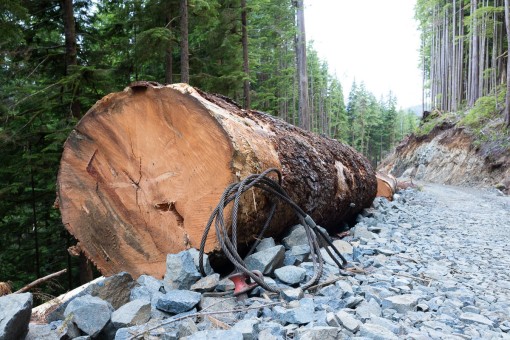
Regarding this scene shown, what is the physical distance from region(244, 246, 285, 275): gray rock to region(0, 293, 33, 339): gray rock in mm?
1292

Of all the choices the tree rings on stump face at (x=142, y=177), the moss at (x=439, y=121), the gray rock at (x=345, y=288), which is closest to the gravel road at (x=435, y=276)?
the gray rock at (x=345, y=288)

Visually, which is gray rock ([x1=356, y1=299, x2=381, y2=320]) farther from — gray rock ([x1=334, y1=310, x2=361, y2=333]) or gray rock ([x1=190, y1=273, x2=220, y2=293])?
gray rock ([x1=190, y1=273, x2=220, y2=293])

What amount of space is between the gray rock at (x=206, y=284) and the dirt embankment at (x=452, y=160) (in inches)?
500

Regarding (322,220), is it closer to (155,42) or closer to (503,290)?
(503,290)

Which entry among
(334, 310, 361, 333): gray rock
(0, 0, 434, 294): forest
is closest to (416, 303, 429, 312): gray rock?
(334, 310, 361, 333): gray rock

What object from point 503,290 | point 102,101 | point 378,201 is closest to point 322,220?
point 503,290

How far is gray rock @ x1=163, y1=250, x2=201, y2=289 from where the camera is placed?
7.25 feet

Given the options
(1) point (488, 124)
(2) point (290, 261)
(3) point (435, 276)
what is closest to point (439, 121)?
(1) point (488, 124)

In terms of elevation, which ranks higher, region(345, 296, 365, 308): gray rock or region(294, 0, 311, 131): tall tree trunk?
region(294, 0, 311, 131): tall tree trunk

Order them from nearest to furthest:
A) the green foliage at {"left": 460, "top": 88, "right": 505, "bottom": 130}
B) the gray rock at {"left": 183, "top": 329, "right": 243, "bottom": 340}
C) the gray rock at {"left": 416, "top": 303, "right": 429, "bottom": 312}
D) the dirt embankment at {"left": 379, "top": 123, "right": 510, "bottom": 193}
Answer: the gray rock at {"left": 183, "top": 329, "right": 243, "bottom": 340}
the gray rock at {"left": 416, "top": 303, "right": 429, "bottom": 312}
the dirt embankment at {"left": 379, "top": 123, "right": 510, "bottom": 193}
the green foliage at {"left": 460, "top": 88, "right": 505, "bottom": 130}

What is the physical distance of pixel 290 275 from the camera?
2.30 metres

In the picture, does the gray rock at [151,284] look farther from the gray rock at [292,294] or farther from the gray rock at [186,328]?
the gray rock at [292,294]

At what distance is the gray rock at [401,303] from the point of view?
6.64 feet

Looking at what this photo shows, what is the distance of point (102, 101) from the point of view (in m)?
2.84
